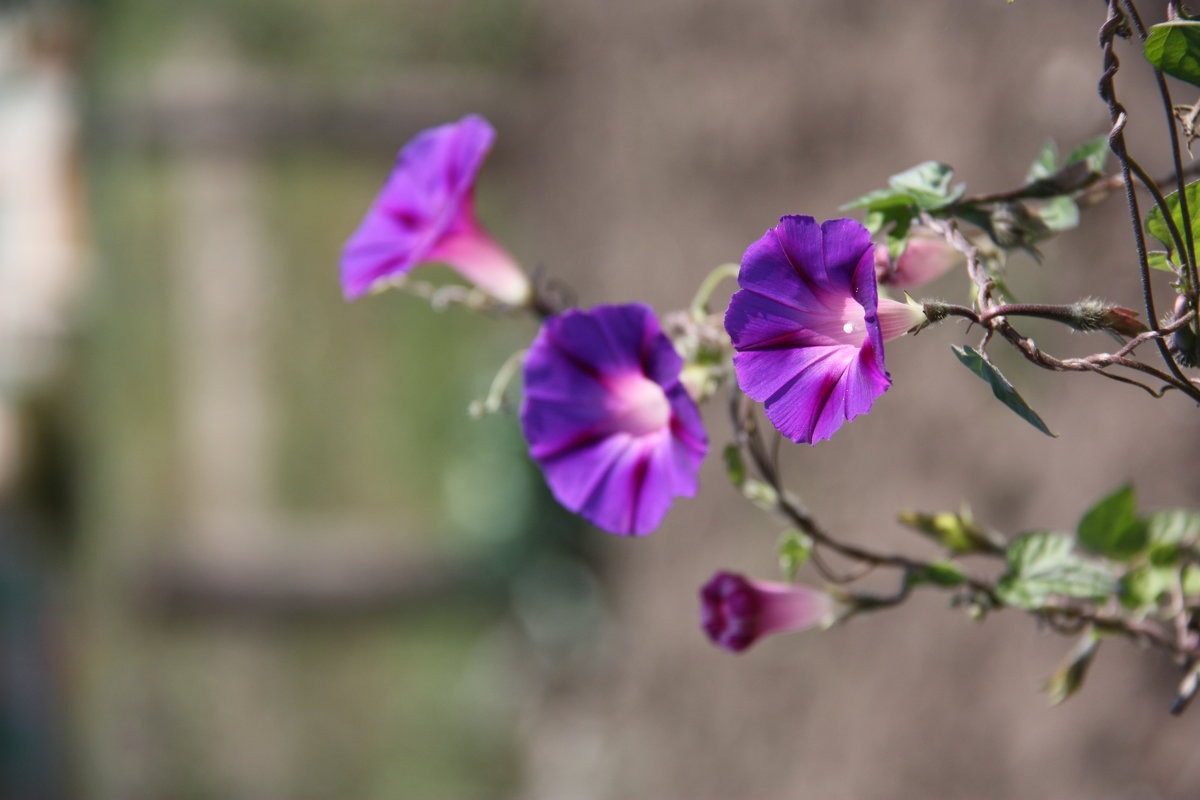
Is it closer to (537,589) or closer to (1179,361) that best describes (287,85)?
(537,589)

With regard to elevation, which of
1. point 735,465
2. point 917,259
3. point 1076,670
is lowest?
point 1076,670

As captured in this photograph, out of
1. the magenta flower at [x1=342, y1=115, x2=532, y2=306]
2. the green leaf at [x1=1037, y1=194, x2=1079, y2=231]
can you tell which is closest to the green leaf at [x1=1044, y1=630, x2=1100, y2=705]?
the green leaf at [x1=1037, y1=194, x2=1079, y2=231]

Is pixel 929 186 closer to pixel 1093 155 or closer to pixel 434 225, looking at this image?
pixel 1093 155

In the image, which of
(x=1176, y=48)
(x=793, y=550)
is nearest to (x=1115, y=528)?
(x=793, y=550)

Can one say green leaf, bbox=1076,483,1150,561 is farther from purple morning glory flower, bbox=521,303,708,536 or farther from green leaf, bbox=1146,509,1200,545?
purple morning glory flower, bbox=521,303,708,536

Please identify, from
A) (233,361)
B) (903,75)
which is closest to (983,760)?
(903,75)

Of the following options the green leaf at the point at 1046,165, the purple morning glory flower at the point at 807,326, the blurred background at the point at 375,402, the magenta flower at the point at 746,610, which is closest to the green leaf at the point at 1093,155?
the green leaf at the point at 1046,165
